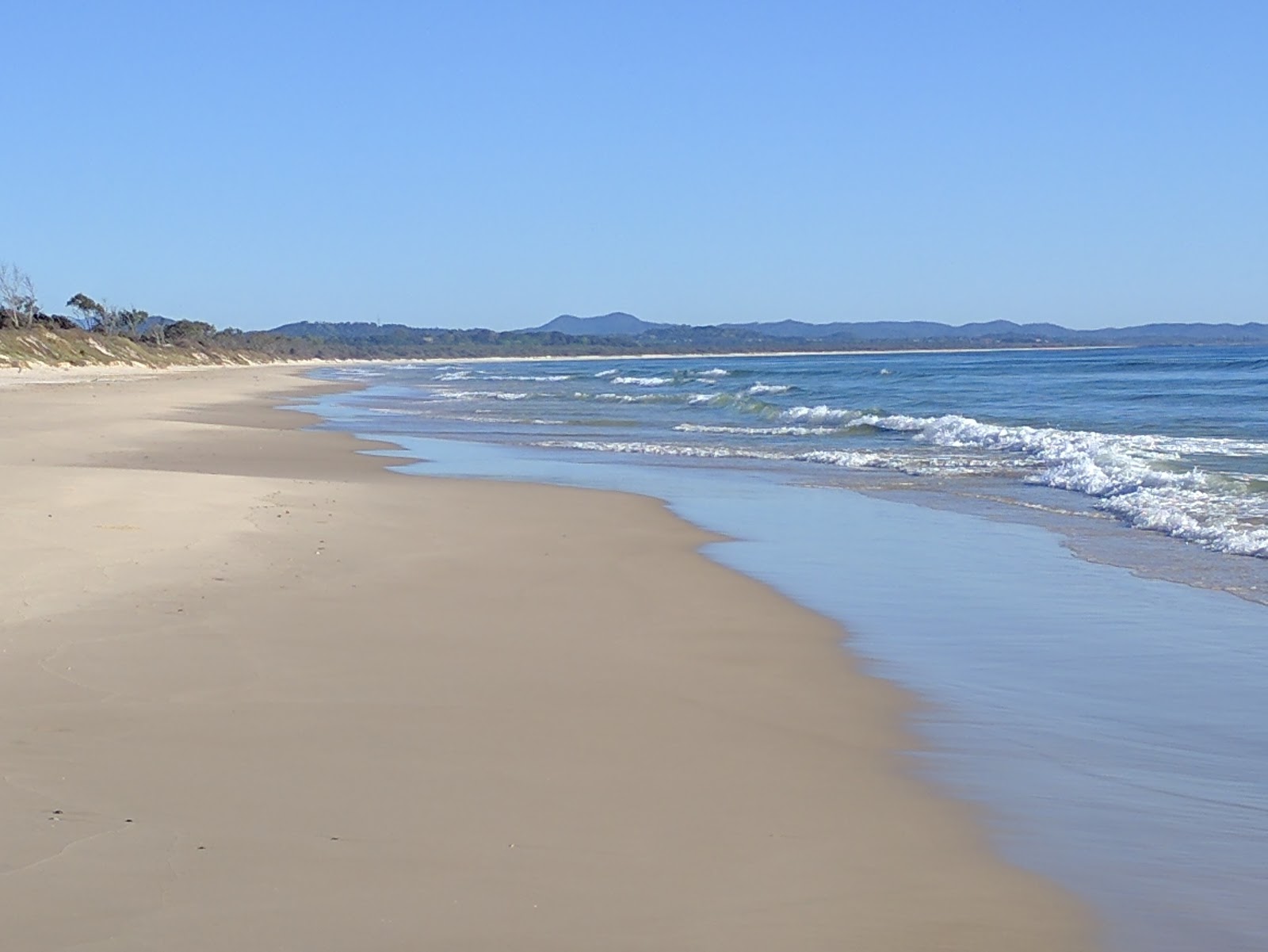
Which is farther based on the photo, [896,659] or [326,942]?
[896,659]

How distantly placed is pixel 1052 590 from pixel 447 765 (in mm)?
5619

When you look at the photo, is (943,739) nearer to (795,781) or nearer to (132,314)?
(795,781)

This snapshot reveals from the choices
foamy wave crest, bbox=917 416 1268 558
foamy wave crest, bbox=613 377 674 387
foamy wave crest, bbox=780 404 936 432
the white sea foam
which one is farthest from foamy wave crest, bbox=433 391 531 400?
foamy wave crest, bbox=917 416 1268 558

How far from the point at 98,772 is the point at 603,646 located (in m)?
3.14

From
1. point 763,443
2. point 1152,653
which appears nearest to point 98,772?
point 1152,653

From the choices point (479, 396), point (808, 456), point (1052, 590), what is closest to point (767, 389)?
point (479, 396)

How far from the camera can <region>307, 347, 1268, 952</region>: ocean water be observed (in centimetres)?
454

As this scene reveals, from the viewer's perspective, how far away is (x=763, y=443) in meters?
25.4

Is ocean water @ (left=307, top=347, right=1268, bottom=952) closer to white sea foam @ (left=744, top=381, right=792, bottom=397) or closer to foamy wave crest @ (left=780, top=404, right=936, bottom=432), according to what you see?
foamy wave crest @ (left=780, top=404, right=936, bottom=432)

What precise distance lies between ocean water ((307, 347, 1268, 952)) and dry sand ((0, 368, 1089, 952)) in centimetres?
31

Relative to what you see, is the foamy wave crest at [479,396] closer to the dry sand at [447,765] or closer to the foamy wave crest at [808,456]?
the foamy wave crest at [808,456]

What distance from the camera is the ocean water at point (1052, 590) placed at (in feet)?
14.9

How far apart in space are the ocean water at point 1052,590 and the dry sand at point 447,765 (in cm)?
31

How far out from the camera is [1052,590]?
9398mm
